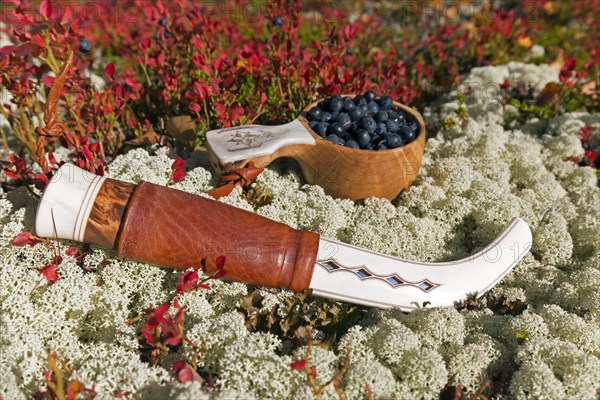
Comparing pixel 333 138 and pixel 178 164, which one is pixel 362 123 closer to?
pixel 333 138

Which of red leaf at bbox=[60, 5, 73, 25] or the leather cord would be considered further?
red leaf at bbox=[60, 5, 73, 25]

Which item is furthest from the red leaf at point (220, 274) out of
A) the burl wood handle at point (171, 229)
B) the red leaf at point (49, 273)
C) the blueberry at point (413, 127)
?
the blueberry at point (413, 127)

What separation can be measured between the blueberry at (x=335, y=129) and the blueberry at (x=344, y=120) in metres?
0.04

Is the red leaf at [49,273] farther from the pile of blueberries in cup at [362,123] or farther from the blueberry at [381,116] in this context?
the blueberry at [381,116]

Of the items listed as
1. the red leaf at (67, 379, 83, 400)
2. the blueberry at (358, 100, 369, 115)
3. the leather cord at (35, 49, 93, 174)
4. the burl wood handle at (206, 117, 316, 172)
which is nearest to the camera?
the red leaf at (67, 379, 83, 400)

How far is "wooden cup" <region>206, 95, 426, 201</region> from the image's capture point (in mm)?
2576

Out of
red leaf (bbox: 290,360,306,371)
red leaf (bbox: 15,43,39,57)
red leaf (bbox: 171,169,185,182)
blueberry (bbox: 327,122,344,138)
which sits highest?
red leaf (bbox: 15,43,39,57)

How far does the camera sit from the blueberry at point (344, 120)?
2783 millimetres

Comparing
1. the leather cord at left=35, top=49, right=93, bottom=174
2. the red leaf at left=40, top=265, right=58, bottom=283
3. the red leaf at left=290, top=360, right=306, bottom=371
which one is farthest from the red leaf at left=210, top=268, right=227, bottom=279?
the leather cord at left=35, top=49, right=93, bottom=174

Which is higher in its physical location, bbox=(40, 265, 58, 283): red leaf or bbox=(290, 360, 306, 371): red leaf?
bbox=(290, 360, 306, 371): red leaf

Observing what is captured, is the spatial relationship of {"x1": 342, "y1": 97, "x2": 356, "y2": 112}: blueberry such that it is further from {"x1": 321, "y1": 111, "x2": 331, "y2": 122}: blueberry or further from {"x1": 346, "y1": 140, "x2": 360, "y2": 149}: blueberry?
{"x1": 346, "y1": 140, "x2": 360, "y2": 149}: blueberry

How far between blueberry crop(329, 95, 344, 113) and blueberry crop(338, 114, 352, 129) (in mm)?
79

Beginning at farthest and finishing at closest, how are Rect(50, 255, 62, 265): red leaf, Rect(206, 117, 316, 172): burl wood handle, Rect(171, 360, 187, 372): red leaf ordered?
1. Rect(206, 117, 316, 172): burl wood handle
2. Rect(50, 255, 62, 265): red leaf
3. Rect(171, 360, 187, 372): red leaf

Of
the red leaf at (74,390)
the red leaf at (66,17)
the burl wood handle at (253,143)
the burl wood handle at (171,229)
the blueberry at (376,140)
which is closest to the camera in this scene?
the red leaf at (74,390)
